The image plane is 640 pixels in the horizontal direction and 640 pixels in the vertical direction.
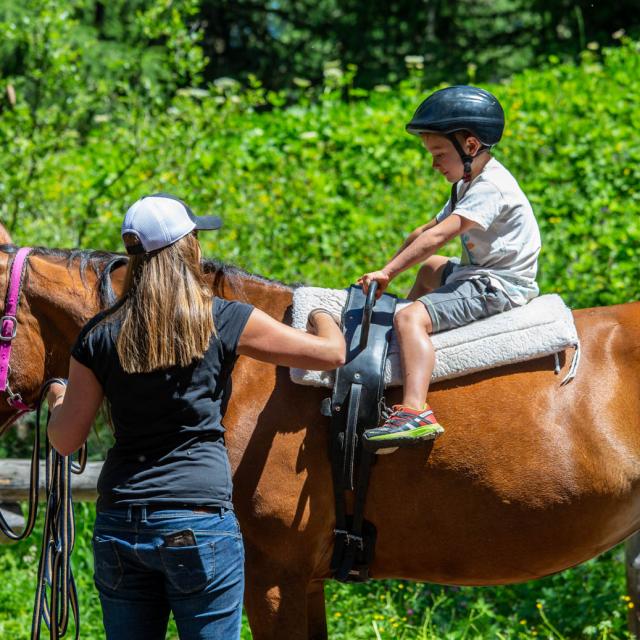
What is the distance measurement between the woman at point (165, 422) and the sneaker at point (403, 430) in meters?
0.46

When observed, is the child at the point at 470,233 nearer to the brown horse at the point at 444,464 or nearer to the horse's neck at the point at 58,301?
the brown horse at the point at 444,464

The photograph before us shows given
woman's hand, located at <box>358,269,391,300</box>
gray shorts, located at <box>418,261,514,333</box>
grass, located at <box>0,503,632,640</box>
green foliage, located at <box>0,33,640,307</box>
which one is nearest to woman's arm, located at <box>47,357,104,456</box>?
woman's hand, located at <box>358,269,391,300</box>

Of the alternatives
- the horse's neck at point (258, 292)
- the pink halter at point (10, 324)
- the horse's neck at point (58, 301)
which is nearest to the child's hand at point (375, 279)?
the horse's neck at point (258, 292)

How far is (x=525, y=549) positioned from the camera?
3205 mm

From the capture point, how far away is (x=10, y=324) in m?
3.05

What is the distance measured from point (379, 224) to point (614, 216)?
6.35 feet

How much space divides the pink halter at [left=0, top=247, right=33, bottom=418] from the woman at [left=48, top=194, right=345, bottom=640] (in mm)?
566

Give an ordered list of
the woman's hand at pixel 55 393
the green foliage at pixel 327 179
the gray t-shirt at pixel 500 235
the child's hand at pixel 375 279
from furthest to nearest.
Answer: the green foliage at pixel 327 179, the gray t-shirt at pixel 500 235, the child's hand at pixel 375 279, the woman's hand at pixel 55 393

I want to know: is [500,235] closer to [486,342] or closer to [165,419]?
[486,342]

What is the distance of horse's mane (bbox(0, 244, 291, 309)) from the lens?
3189mm

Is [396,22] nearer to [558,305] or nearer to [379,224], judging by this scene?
[379,224]

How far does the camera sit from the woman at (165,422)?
8.04 feet

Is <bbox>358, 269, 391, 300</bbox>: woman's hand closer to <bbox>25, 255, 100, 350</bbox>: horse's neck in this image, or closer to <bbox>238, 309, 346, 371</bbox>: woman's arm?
<bbox>238, 309, 346, 371</bbox>: woman's arm

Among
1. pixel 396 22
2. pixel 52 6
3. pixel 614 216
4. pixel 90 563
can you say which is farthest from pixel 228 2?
pixel 90 563
